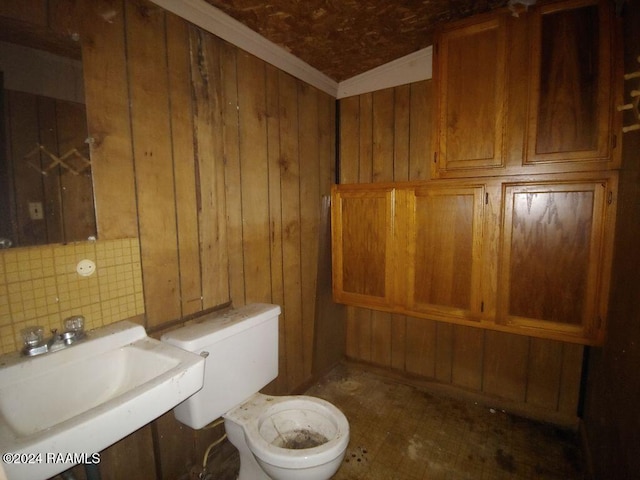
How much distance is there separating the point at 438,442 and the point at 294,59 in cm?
222

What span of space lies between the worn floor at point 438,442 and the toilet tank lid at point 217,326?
673mm

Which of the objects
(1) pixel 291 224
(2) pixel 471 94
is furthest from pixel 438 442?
(2) pixel 471 94

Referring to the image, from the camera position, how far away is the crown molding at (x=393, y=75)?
1868 millimetres

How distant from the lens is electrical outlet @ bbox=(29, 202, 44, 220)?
2.93 feet

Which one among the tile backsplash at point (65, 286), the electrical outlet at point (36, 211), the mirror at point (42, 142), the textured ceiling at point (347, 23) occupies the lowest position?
the tile backsplash at point (65, 286)

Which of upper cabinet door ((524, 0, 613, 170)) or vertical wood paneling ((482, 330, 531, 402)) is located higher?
upper cabinet door ((524, 0, 613, 170))

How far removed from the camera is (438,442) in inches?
63.8

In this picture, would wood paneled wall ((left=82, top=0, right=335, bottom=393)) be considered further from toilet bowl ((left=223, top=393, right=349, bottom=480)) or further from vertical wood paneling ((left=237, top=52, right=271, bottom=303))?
toilet bowl ((left=223, top=393, right=349, bottom=480))

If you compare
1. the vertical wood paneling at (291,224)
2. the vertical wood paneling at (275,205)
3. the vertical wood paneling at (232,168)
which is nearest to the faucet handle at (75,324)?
the vertical wood paneling at (232,168)

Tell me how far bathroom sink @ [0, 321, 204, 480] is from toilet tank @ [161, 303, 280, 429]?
158 mm

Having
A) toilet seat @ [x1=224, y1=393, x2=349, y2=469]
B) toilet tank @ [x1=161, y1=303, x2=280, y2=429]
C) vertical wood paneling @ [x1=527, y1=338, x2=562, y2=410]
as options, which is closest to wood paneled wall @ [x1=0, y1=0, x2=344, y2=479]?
toilet tank @ [x1=161, y1=303, x2=280, y2=429]

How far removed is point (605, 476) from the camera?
1187mm

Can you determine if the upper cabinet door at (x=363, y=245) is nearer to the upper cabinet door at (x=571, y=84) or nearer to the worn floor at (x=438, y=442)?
the worn floor at (x=438, y=442)

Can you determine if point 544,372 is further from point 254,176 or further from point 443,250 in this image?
point 254,176
